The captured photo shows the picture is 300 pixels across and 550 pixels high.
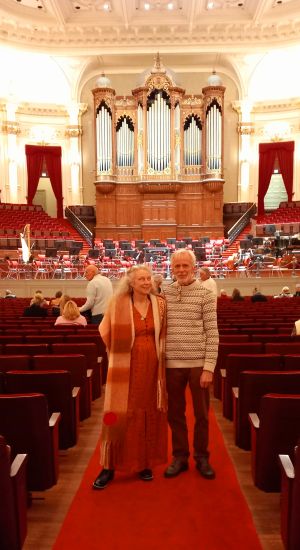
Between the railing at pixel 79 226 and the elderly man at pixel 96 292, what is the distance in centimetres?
1225

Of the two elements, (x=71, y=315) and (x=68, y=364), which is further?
(x=71, y=315)

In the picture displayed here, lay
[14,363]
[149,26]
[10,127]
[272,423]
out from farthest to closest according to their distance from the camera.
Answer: [10,127] → [149,26] → [14,363] → [272,423]

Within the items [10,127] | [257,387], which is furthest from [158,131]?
[257,387]

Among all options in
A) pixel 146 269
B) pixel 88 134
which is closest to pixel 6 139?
pixel 88 134

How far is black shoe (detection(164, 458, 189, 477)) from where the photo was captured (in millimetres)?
2578

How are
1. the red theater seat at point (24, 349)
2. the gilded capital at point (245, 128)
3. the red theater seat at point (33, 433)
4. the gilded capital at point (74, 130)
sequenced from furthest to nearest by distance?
1. the gilded capital at point (74, 130)
2. the gilded capital at point (245, 128)
3. the red theater seat at point (24, 349)
4. the red theater seat at point (33, 433)

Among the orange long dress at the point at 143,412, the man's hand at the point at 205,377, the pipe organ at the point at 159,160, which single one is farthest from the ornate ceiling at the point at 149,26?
the man's hand at the point at 205,377

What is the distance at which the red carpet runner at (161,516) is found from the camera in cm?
201

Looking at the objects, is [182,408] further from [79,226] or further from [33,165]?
[33,165]

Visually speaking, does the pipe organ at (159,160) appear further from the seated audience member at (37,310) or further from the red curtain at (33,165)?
the seated audience member at (37,310)

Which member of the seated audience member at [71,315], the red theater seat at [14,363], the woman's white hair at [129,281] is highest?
the woman's white hair at [129,281]

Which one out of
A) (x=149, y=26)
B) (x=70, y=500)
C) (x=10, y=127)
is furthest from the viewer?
(x=10, y=127)

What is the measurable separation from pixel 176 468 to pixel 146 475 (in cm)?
18

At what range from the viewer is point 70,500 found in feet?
7.87
